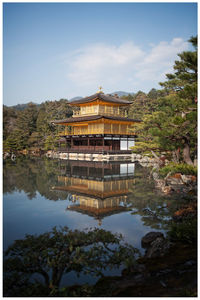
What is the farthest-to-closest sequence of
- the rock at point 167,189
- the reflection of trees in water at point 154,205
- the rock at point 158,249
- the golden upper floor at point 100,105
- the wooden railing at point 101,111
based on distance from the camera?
1. the wooden railing at point 101,111
2. the golden upper floor at point 100,105
3. the rock at point 167,189
4. the reflection of trees in water at point 154,205
5. the rock at point 158,249

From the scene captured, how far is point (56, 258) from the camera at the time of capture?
17.0 ft

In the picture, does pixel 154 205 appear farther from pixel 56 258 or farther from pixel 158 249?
pixel 56 258

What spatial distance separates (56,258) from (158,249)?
239cm

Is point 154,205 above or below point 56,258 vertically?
above

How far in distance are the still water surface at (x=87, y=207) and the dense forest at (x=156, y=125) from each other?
9.17 ft

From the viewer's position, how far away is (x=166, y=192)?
11.7m

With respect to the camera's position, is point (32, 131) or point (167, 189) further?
point (32, 131)

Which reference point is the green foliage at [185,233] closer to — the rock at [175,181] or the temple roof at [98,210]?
the temple roof at [98,210]

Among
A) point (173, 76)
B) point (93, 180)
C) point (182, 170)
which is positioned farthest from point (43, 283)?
point (173, 76)

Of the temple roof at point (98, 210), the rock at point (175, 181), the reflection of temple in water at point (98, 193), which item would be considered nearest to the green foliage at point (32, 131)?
the reflection of temple in water at point (98, 193)

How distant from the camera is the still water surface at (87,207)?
7.39 meters

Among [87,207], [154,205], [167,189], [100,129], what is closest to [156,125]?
[167,189]

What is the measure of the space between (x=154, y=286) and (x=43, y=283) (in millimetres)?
2134

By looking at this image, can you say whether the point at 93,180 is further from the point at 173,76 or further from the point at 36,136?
the point at 36,136
